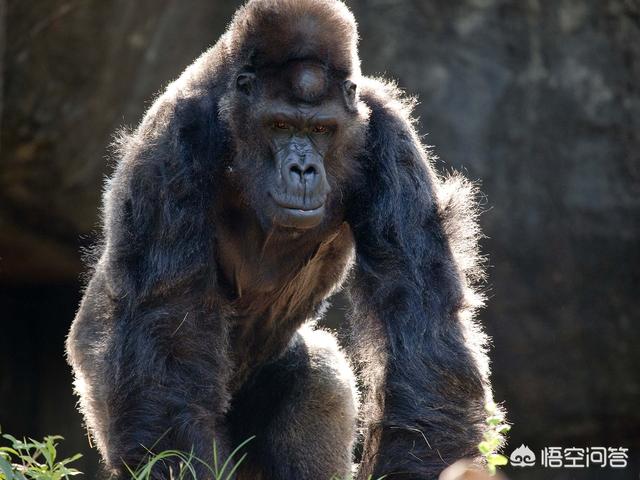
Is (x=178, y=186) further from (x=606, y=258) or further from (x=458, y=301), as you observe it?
(x=606, y=258)

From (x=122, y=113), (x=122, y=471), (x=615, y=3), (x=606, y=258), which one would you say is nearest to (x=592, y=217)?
(x=606, y=258)

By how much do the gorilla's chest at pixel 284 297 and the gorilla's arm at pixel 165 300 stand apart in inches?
26.0

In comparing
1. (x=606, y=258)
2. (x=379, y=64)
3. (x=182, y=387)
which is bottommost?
(x=182, y=387)

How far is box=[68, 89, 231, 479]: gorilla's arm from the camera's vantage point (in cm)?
467

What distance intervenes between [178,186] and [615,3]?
6.84 meters

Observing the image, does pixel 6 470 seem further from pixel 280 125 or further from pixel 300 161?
pixel 280 125

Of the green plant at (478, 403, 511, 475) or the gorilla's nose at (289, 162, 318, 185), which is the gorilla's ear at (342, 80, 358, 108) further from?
the green plant at (478, 403, 511, 475)

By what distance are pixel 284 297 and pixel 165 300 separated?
3.62 feet

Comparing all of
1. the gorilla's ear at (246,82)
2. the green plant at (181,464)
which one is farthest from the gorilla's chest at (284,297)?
the green plant at (181,464)

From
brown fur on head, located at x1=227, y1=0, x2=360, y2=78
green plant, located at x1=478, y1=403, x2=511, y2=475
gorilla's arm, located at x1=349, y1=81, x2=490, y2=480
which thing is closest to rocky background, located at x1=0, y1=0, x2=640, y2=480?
gorilla's arm, located at x1=349, y1=81, x2=490, y2=480

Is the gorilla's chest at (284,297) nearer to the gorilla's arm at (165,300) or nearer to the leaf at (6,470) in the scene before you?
the gorilla's arm at (165,300)

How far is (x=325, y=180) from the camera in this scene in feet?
16.3

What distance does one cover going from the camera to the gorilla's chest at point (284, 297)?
222 inches

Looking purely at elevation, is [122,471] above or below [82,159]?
below
